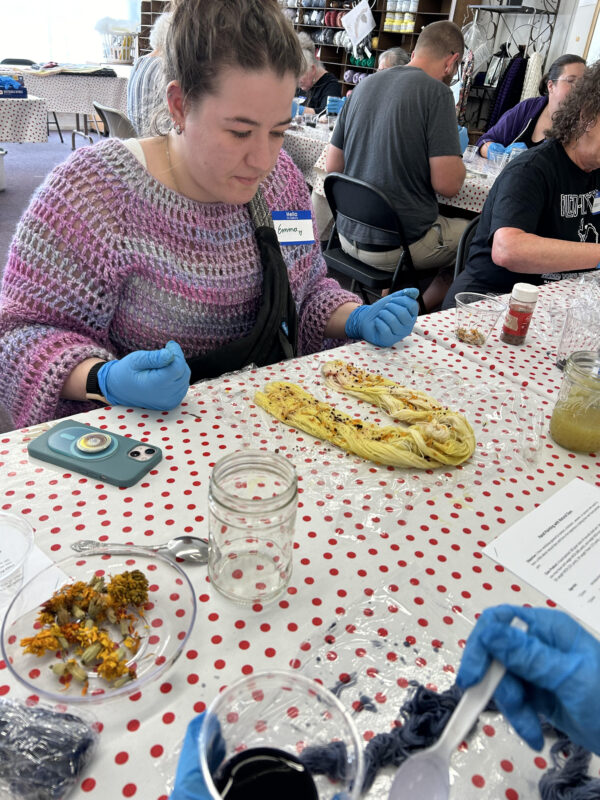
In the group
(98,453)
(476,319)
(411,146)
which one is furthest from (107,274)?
(411,146)

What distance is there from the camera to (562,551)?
810 mm

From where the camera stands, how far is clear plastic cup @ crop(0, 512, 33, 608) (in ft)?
2.17

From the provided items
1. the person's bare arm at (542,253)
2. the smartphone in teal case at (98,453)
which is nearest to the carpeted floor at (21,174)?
the person's bare arm at (542,253)

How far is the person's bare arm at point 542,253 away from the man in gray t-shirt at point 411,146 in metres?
1.10

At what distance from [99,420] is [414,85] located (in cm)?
257

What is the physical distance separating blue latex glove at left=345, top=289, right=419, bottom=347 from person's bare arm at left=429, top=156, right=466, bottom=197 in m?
1.84

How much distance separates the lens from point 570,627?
476mm

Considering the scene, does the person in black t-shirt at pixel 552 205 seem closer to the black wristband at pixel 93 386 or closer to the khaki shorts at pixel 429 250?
the khaki shorts at pixel 429 250

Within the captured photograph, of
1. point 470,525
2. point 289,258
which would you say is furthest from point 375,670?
point 289,258

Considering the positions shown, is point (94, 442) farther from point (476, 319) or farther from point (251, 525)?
point (476, 319)

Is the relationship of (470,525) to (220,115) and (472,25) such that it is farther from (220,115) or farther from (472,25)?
(472,25)

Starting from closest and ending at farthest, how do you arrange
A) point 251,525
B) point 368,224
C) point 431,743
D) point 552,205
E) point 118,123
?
point 431,743
point 251,525
point 552,205
point 368,224
point 118,123

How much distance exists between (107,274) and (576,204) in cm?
169

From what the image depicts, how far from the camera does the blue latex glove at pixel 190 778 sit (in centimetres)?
41
